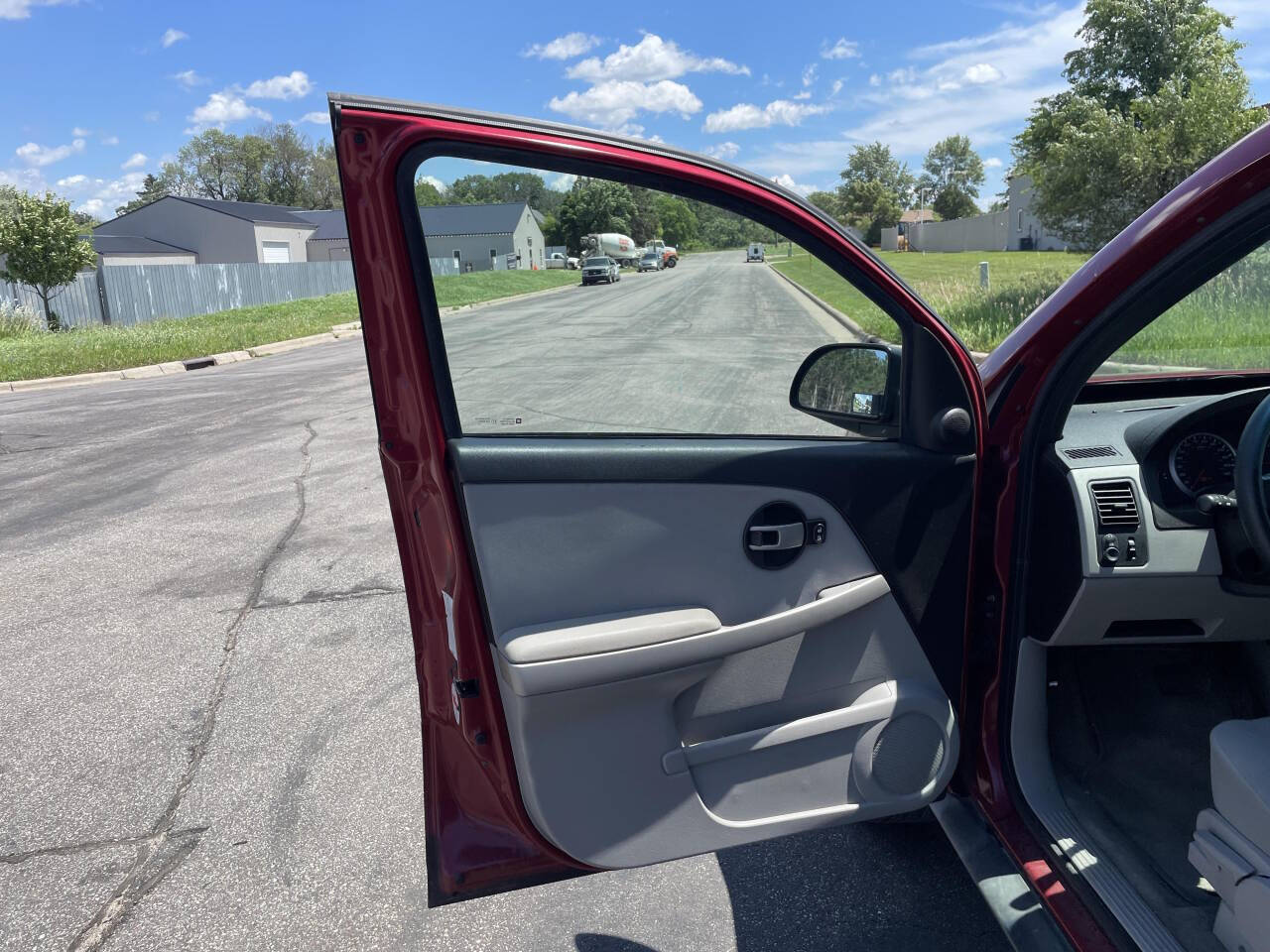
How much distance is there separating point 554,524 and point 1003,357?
133 cm

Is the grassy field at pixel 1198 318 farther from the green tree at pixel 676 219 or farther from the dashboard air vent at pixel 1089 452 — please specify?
the dashboard air vent at pixel 1089 452

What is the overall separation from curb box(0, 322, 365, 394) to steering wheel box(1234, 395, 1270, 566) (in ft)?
42.9

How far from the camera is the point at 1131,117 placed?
45.1 feet

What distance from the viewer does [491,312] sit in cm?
228

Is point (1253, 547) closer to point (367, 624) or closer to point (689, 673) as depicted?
point (689, 673)

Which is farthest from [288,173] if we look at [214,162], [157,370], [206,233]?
[157,370]

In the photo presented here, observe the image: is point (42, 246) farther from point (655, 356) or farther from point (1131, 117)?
point (655, 356)

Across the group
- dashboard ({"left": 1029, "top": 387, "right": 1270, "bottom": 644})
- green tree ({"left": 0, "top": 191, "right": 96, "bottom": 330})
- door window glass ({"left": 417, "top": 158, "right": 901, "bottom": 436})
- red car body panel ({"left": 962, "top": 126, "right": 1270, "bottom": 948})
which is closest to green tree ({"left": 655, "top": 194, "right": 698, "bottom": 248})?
door window glass ({"left": 417, "top": 158, "right": 901, "bottom": 436})

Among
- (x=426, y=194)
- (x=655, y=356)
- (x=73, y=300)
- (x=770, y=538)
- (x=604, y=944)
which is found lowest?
(x=604, y=944)

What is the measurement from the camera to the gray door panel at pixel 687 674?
201 cm

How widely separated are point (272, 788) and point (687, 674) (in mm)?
2094

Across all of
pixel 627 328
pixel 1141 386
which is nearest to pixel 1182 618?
pixel 1141 386

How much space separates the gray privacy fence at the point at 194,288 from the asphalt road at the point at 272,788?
76.4 ft

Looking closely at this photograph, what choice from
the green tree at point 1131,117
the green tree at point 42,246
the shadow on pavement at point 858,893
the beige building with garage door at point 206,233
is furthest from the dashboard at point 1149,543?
the beige building with garage door at point 206,233
